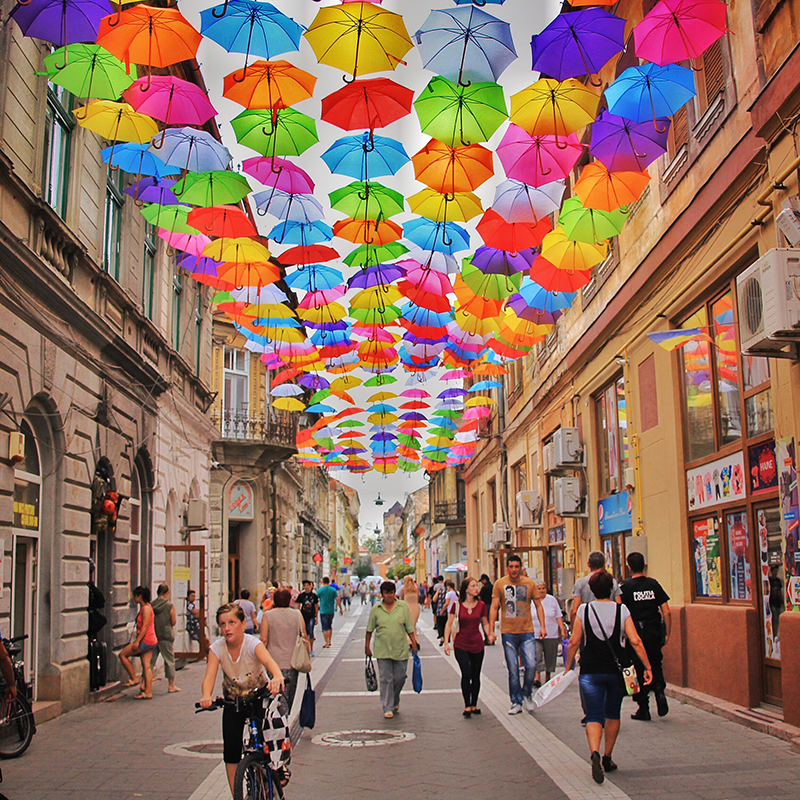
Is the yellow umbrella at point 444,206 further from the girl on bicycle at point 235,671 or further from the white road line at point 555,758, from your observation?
the girl on bicycle at point 235,671

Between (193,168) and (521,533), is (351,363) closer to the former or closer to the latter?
(193,168)

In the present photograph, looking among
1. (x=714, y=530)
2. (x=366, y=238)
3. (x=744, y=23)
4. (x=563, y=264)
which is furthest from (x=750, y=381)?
(x=366, y=238)

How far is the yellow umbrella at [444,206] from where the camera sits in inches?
444

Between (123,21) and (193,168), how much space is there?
258 centimetres

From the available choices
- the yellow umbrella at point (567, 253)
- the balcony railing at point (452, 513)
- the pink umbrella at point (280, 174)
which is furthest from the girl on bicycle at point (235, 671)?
the balcony railing at point (452, 513)

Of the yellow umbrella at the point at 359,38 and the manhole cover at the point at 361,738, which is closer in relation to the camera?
the yellow umbrella at the point at 359,38

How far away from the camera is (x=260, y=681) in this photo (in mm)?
6363

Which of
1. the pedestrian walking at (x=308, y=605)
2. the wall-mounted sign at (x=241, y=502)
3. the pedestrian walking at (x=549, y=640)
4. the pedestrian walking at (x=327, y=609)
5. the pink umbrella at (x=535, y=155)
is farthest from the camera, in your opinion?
the wall-mounted sign at (x=241, y=502)

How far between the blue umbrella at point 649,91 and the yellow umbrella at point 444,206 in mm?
2201

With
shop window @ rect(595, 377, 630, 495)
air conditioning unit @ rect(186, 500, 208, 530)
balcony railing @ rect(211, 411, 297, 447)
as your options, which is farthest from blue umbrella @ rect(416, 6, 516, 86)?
balcony railing @ rect(211, 411, 297, 447)

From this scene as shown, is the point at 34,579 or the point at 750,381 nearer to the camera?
the point at 750,381

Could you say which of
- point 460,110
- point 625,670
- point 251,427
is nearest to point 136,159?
point 460,110

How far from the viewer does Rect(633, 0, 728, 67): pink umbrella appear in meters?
8.40

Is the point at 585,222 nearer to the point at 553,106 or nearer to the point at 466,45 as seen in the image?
the point at 553,106
